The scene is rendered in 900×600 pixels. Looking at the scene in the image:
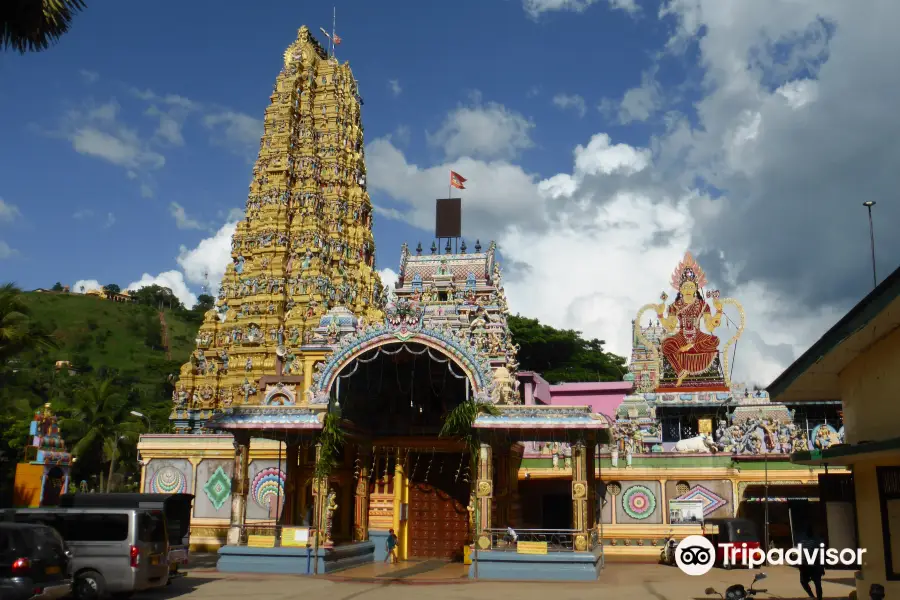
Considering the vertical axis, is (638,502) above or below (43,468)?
below

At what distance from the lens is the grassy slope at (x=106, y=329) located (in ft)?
356

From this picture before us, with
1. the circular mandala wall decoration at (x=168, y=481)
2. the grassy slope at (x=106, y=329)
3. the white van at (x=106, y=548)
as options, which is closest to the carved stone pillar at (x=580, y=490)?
the white van at (x=106, y=548)

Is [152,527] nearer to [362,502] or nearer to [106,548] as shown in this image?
[106,548]

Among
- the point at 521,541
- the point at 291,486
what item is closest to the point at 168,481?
the point at 291,486

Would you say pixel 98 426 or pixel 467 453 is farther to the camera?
pixel 98 426

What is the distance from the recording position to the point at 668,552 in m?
24.8

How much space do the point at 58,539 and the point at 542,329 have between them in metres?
58.4

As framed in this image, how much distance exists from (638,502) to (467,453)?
21.5ft

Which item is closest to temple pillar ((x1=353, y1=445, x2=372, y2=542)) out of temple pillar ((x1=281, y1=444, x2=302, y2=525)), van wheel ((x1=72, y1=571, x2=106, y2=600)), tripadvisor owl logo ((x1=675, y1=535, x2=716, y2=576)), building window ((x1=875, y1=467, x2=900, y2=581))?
temple pillar ((x1=281, y1=444, x2=302, y2=525))

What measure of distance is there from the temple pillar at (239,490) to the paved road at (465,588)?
46.0 inches

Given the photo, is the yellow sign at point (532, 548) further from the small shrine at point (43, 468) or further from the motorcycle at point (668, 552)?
the small shrine at point (43, 468)

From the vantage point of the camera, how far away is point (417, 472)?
25.0 meters

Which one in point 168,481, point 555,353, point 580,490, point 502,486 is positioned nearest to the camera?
point 580,490

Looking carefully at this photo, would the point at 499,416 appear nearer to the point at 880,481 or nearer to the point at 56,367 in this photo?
the point at 880,481
